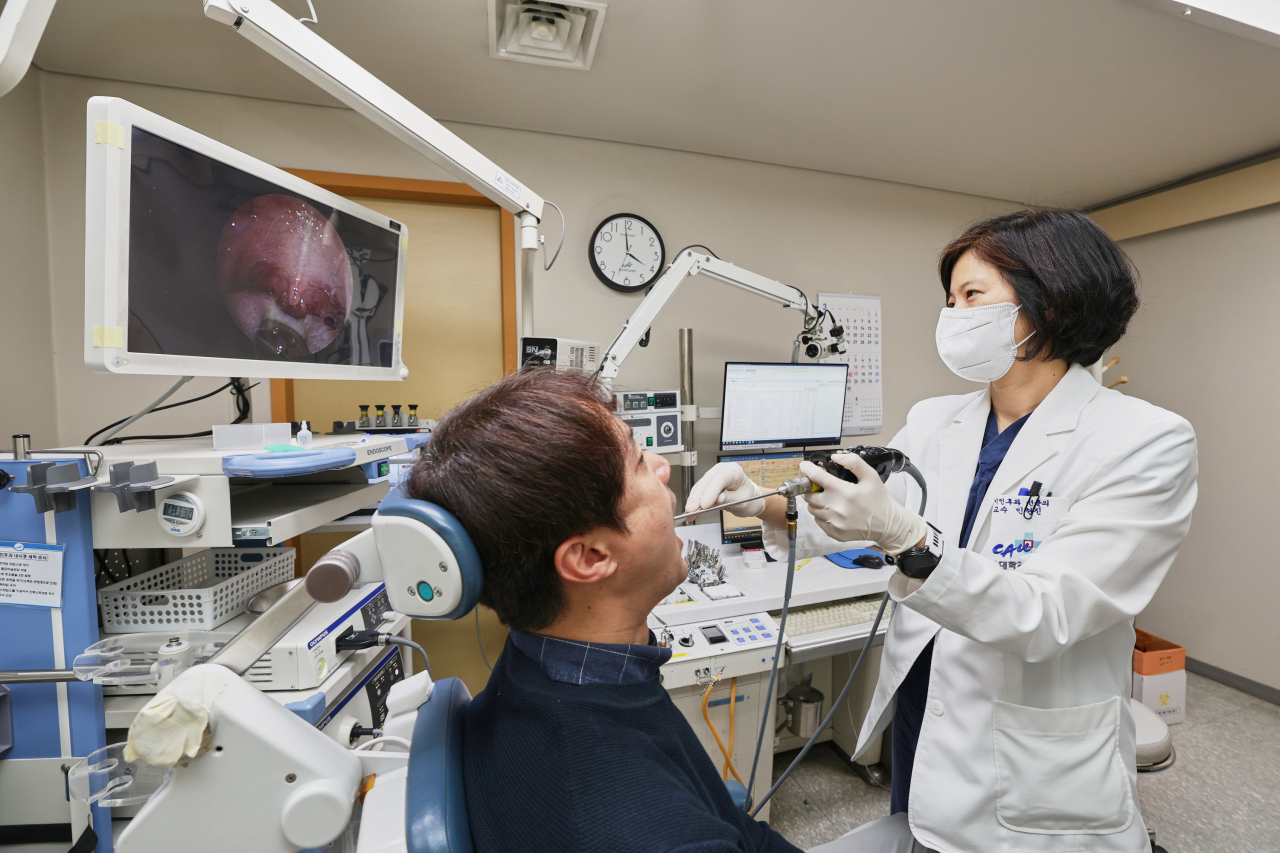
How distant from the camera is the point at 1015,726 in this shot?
964mm

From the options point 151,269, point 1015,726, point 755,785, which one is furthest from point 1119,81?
point 151,269

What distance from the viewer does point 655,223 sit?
245 centimetres

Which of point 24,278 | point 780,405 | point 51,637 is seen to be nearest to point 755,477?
point 780,405

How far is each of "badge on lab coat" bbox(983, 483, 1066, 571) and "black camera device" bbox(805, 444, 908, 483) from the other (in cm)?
19

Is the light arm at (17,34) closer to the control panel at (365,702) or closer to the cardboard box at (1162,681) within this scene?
the control panel at (365,702)

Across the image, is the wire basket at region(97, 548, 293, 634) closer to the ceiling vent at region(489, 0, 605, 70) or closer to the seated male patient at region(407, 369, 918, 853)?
the seated male patient at region(407, 369, 918, 853)

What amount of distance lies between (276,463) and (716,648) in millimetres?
1145

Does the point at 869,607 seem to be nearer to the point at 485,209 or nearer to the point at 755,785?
the point at 755,785

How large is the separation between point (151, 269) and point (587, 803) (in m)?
1.17

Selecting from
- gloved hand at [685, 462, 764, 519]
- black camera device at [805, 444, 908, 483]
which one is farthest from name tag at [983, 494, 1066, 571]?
gloved hand at [685, 462, 764, 519]

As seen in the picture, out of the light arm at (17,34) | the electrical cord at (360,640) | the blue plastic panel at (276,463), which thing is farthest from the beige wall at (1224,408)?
the light arm at (17,34)

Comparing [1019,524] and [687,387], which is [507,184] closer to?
[687,387]

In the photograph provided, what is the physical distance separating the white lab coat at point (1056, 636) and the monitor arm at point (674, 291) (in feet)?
3.57

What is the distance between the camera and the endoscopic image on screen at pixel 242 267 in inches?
39.6
